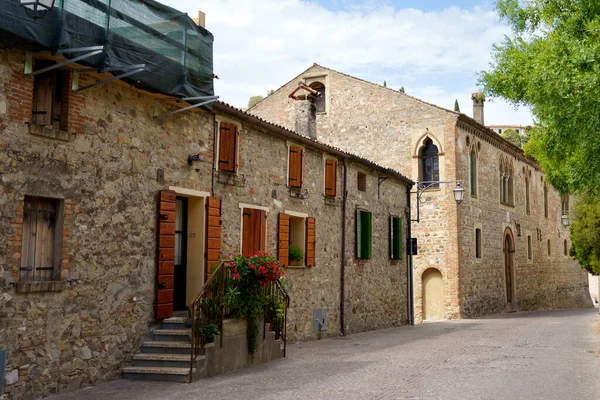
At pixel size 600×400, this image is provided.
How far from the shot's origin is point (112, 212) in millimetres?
9320

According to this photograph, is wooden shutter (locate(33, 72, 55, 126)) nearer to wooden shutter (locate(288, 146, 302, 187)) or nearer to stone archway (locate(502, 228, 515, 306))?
wooden shutter (locate(288, 146, 302, 187))

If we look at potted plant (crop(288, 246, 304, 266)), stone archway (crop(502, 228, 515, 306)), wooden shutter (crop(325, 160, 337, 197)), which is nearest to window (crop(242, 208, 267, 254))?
potted plant (crop(288, 246, 304, 266))

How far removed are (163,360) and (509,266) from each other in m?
24.2

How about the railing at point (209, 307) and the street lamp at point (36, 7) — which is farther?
the railing at point (209, 307)

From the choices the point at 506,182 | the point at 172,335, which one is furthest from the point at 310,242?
the point at 506,182

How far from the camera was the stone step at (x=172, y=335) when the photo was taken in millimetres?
9789

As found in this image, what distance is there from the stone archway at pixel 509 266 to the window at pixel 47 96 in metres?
24.9

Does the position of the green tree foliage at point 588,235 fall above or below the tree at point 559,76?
below

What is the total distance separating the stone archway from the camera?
2971 cm

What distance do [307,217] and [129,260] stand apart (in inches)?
239

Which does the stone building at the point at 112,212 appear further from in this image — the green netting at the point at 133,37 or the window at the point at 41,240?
the green netting at the point at 133,37

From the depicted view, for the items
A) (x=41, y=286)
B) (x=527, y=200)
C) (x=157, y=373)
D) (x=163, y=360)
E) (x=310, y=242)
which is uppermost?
(x=527, y=200)

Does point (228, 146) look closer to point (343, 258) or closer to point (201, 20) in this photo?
point (201, 20)

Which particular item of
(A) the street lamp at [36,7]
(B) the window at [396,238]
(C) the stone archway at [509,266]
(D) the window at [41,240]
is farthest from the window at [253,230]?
(C) the stone archway at [509,266]
